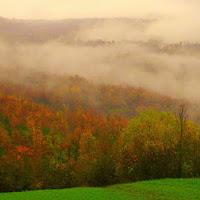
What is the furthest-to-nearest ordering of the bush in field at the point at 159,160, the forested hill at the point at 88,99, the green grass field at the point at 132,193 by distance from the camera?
the forested hill at the point at 88,99, the bush in field at the point at 159,160, the green grass field at the point at 132,193

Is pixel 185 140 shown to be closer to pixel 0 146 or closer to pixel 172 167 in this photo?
pixel 172 167

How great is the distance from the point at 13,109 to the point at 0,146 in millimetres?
51485

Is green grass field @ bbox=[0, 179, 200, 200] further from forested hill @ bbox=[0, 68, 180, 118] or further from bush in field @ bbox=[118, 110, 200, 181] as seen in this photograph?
forested hill @ bbox=[0, 68, 180, 118]

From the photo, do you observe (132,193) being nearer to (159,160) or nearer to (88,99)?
(159,160)

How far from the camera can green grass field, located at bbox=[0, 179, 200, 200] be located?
16672 mm

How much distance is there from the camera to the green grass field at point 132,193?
1667 centimetres

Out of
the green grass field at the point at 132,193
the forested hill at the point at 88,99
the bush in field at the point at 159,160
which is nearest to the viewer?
→ the green grass field at the point at 132,193

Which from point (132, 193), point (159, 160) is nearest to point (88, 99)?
point (159, 160)

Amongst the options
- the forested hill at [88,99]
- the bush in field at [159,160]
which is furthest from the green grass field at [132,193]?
the forested hill at [88,99]

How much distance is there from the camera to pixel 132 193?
18.0m

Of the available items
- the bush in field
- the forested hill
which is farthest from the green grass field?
the forested hill

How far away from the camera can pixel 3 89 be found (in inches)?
6117

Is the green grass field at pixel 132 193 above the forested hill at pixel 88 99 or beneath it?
beneath

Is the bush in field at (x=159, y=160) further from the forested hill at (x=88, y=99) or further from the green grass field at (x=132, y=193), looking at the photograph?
the forested hill at (x=88, y=99)
